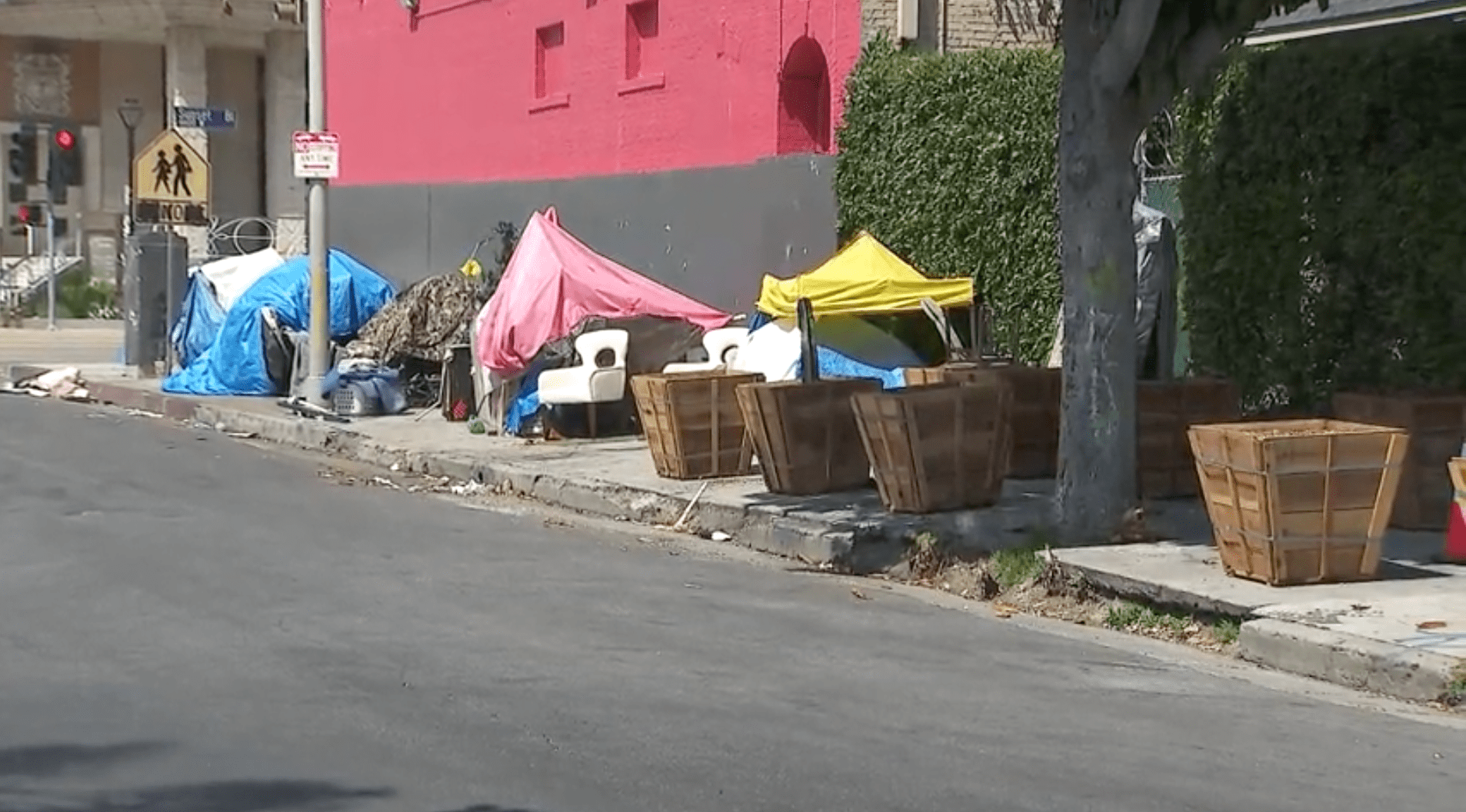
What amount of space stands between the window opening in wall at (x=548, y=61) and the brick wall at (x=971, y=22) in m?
7.07

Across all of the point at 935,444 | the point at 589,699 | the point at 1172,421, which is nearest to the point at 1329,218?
the point at 1172,421

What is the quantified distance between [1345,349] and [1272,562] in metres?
3.57

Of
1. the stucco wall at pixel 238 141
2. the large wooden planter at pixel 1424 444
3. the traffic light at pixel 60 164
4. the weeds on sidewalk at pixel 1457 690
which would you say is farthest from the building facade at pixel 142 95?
the weeds on sidewalk at pixel 1457 690

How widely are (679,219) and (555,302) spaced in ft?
11.3

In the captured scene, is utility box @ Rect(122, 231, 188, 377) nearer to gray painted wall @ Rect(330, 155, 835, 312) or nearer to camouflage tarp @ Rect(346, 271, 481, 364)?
gray painted wall @ Rect(330, 155, 835, 312)

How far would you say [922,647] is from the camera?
9422 mm

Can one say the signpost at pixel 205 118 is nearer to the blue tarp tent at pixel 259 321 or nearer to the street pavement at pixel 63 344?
the blue tarp tent at pixel 259 321

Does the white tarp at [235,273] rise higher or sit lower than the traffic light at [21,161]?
→ lower

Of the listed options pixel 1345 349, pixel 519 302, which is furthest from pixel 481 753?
pixel 519 302

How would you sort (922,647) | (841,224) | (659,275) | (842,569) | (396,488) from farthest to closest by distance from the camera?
(659,275)
(841,224)
(396,488)
(842,569)
(922,647)

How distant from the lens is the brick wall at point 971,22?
19.0m

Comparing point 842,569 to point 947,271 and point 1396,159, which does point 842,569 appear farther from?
point 947,271

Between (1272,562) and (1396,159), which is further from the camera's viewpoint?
(1396,159)

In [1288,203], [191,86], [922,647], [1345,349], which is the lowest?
[922,647]
